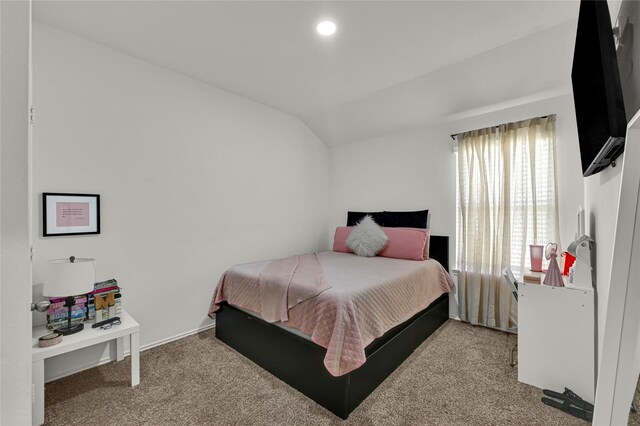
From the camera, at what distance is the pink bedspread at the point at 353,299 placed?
1692 millimetres

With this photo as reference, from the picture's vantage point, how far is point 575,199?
8.32ft

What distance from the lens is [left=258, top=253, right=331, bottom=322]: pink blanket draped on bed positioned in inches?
78.6

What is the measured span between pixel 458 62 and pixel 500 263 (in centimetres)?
202

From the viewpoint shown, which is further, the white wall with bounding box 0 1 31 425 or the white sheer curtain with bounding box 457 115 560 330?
the white sheer curtain with bounding box 457 115 560 330

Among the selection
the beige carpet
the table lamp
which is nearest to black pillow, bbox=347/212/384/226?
the beige carpet

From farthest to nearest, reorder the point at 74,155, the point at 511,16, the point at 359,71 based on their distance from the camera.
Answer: the point at 359,71 → the point at 74,155 → the point at 511,16

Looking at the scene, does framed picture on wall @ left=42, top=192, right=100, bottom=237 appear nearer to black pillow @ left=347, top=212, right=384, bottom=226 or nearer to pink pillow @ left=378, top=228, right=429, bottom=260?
pink pillow @ left=378, top=228, right=429, bottom=260

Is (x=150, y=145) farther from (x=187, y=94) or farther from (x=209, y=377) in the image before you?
(x=209, y=377)

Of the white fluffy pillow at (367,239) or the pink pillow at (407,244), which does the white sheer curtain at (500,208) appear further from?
the white fluffy pillow at (367,239)

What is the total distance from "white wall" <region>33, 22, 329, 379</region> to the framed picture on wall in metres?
0.05

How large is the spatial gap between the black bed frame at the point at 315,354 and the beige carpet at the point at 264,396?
0.06m

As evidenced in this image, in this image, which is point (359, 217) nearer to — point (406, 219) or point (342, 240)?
point (342, 240)

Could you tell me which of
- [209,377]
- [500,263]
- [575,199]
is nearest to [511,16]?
[575,199]

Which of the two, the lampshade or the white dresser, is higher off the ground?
the lampshade
